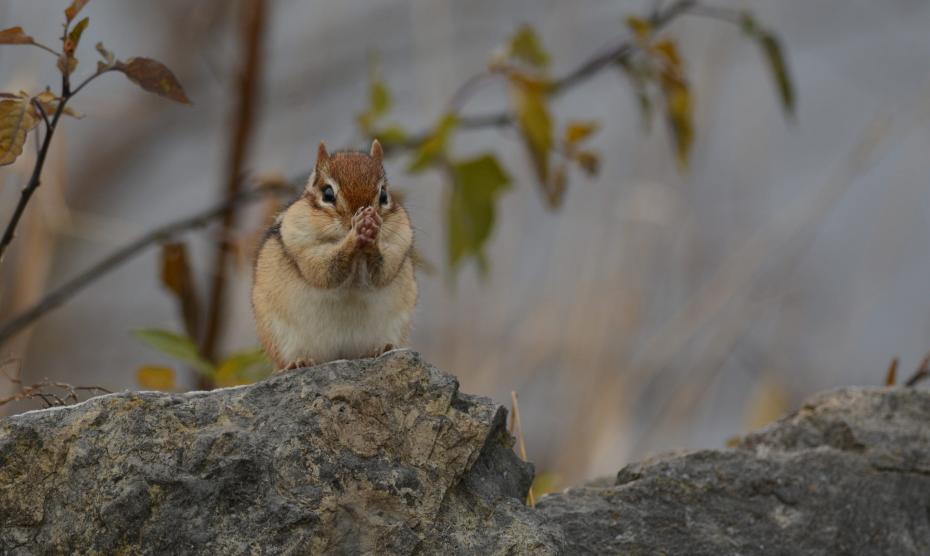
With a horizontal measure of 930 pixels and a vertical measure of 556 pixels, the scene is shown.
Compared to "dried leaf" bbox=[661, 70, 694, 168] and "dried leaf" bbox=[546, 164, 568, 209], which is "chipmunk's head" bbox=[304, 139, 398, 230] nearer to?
"dried leaf" bbox=[546, 164, 568, 209]

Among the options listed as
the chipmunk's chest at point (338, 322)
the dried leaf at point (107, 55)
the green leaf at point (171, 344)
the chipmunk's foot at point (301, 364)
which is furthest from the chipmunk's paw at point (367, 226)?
the green leaf at point (171, 344)

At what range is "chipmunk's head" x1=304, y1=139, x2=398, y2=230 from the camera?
9.57 feet

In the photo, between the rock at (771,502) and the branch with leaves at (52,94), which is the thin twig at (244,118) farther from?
the rock at (771,502)

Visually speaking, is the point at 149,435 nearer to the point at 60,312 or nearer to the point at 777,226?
the point at 777,226

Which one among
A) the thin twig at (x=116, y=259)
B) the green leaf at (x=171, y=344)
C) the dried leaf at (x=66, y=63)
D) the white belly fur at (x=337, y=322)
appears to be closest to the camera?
the dried leaf at (x=66, y=63)

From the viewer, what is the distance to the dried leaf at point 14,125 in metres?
2.46

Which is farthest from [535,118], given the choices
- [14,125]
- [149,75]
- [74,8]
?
[14,125]

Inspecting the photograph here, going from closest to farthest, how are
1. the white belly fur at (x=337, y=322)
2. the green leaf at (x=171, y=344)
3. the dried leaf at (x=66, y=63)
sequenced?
the dried leaf at (x=66, y=63) < the white belly fur at (x=337, y=322) < the green leaf at (x=171, y=344)

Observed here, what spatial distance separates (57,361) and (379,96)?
462 cm

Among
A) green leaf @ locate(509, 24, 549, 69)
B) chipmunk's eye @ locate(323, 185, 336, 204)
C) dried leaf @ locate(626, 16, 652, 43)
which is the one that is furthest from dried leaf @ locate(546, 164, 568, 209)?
chipmunk's eye @ locate(323, 185, 336, 204)

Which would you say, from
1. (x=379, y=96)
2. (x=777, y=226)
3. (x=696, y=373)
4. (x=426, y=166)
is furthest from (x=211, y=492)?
(x=777, y=226)

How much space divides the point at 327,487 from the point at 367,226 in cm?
69

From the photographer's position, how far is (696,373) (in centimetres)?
557

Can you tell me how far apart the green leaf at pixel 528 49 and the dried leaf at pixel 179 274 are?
1.06m
